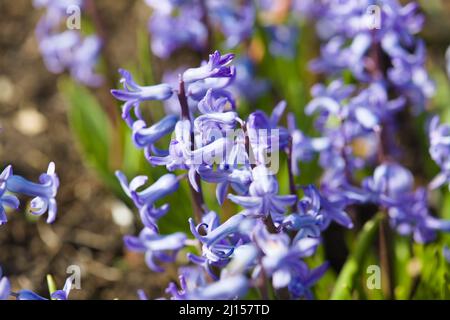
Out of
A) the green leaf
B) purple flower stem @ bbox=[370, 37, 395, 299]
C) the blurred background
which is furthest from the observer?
the blurred background

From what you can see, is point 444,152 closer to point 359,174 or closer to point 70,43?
point 359,174

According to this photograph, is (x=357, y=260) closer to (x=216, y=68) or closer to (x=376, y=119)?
(x=376, y=119)

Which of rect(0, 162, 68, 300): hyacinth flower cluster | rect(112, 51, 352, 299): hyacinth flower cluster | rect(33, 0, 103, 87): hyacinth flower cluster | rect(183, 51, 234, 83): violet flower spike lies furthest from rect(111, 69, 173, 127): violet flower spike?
rect(33, 0, 103, 87): hyacinth flower cluster

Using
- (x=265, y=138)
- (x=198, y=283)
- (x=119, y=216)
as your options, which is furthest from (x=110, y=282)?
(x=265, y=138)

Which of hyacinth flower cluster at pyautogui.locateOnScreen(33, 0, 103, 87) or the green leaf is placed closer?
the green leaf

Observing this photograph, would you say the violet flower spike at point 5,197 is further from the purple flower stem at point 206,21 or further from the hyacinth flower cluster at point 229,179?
the purple flower stem at point 206,21

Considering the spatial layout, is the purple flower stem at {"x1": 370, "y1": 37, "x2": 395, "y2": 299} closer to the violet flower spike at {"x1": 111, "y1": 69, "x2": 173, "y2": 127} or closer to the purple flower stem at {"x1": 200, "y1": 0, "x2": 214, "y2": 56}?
the purple flower stem at {"x1": 200, "y1": 0, "x2": 214, "y2": 56}

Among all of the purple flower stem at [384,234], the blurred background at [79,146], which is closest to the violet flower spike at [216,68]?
the purple flower stem at [384,234]

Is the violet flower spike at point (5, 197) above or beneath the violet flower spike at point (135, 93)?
beneath
